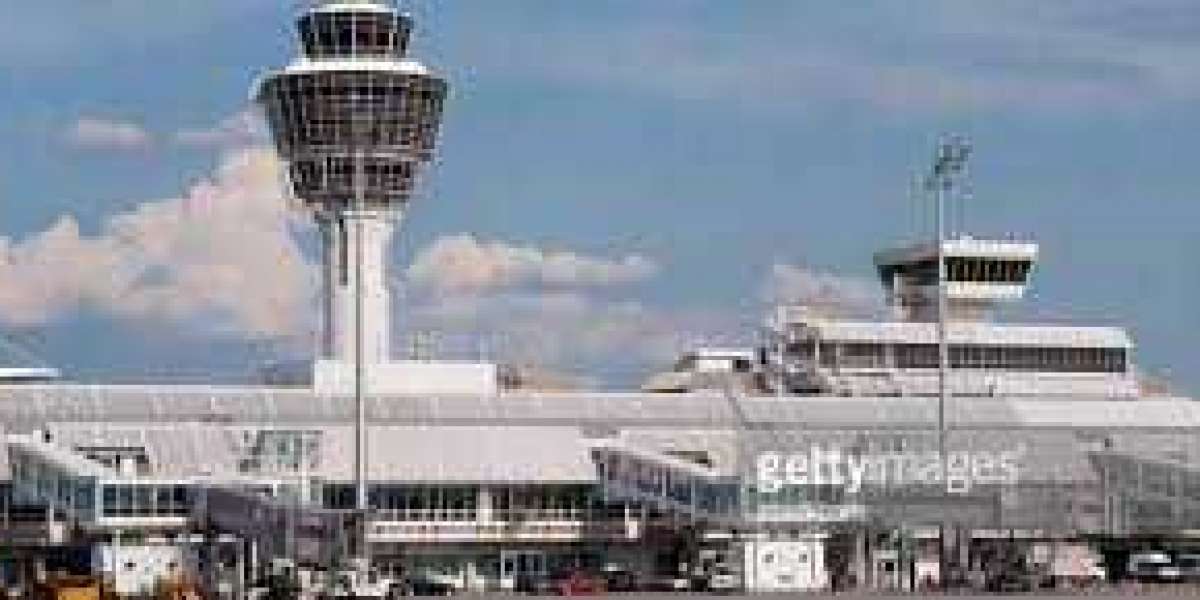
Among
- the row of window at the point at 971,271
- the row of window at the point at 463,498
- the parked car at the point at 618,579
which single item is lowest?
the parked car at the point at 618,579

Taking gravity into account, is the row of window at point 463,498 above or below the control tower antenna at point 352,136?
below

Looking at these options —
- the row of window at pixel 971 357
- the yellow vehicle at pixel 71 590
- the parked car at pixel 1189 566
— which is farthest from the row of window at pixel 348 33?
the yellow vehicle at pixel 71 590

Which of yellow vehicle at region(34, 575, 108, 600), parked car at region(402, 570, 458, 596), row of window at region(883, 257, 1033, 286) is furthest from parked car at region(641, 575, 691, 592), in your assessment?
row of window at region(883, 257, 1033, 286)

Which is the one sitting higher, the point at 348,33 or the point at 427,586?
the point at 348,33

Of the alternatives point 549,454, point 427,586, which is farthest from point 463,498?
point 427,586

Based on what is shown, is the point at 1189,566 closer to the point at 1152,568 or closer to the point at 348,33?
the point at 1152,568

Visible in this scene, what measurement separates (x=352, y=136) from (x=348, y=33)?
7.35 meters

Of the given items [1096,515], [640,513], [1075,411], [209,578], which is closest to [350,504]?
[640,513]

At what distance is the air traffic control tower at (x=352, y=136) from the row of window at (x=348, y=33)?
0.23ft

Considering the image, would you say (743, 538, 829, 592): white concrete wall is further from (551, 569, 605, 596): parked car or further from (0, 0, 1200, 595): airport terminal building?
(551, 569, 605, 596): parked car

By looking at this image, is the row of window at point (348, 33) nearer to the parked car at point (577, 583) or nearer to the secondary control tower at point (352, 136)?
the secondary control tower at point (352, 136)

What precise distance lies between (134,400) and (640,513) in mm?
28638

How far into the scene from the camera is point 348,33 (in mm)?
180500

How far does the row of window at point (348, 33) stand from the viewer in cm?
18012
